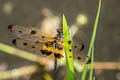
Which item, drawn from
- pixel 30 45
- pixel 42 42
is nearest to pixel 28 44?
pixel 30 45

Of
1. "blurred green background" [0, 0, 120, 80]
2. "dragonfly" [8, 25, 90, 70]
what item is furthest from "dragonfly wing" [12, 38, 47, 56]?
"blurred green background" [0, 0, 120, 80]

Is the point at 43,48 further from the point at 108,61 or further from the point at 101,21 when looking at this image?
the point at 101,21

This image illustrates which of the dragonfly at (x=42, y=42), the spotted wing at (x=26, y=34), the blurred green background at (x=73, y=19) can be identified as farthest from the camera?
the blurred green background at (x=73, y=19)

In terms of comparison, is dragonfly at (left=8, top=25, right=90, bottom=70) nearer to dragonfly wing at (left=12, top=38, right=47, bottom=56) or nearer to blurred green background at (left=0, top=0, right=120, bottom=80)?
dragonfly wing at (left=12, top=38, right=47, bottom=56)

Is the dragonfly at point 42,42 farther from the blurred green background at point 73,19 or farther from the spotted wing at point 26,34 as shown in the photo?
the blurred green background at point 73,19

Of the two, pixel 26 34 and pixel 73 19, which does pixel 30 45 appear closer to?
pixel 26 34

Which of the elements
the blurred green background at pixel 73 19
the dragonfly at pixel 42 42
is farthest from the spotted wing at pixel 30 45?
the blurred green background at pixel 73 19
